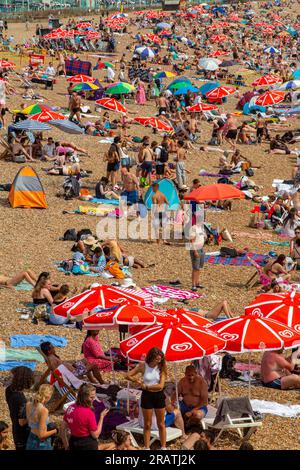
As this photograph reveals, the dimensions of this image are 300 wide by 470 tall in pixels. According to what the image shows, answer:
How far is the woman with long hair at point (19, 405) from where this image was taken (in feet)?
26.9

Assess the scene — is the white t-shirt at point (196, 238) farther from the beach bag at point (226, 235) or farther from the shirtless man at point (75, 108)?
the shirtless man at point (75, 108)

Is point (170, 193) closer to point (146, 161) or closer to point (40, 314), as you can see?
point (146, 161)

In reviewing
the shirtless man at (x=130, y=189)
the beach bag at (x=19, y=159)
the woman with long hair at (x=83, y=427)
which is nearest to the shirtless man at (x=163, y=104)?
the beach bag at (x=19, y=159)

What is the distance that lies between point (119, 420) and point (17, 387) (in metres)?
1.42

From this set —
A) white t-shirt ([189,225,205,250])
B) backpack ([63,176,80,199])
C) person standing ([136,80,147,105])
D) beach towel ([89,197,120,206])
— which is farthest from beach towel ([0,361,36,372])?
person standing ([136,80,147,105])

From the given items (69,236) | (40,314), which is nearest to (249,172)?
(69,236)

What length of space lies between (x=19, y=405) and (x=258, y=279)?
7575 millimetres

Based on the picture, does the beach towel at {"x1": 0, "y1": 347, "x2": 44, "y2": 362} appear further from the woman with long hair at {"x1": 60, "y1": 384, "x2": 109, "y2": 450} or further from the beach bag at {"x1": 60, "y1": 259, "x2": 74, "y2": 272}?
the beach bag at {"x1": 60, "y1": 259, "x2": 74, "y2": 272}

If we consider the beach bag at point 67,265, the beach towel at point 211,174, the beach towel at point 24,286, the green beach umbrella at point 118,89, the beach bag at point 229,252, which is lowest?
the beach bag at point 229,252

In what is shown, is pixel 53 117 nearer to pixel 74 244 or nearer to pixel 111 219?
pixel 111 219

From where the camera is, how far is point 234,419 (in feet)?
30.4

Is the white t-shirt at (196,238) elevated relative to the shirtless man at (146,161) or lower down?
lower down

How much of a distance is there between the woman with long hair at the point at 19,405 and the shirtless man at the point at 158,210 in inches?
361

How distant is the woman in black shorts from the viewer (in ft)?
28.2
